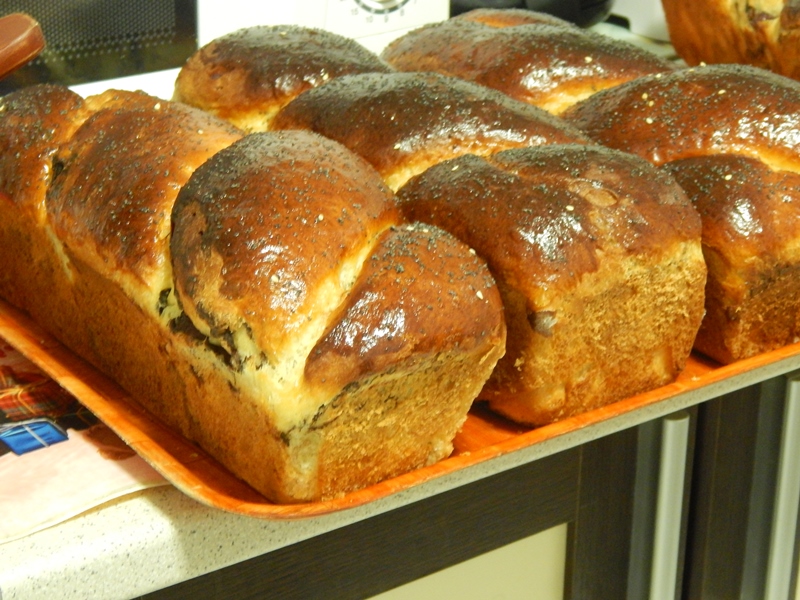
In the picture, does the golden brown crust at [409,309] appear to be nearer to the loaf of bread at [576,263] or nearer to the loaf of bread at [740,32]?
the loaf of bread at [576,263]

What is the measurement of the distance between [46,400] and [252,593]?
279 mm

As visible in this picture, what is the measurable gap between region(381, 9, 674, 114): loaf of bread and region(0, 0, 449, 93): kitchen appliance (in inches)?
10.0

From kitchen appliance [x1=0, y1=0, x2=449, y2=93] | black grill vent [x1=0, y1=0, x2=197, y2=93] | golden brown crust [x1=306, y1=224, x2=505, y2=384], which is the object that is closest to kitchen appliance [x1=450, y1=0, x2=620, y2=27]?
kitchen appliance [x1=0, y1=0, x2=449, y2=93]

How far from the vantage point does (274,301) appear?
841mm

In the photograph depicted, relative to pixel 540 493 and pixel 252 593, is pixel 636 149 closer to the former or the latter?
pixel 540 493

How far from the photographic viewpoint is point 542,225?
970 mm

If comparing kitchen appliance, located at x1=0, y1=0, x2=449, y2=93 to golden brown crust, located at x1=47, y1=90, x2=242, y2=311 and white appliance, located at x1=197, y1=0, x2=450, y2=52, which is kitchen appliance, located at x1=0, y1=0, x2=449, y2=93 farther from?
golden brown crust, located at x1=47, y1=90, x2=242, y2=311

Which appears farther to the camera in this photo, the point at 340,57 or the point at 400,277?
the point at 340,57

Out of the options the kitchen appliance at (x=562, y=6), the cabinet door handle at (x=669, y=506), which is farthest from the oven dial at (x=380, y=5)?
the cabinet door handle at (x=669, y=506)

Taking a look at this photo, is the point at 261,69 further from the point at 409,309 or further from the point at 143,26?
the point at 409,309

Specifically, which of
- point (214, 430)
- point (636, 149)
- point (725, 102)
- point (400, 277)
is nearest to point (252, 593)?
point (214, 430)

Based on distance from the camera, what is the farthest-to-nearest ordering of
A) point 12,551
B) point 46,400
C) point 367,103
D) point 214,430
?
1. point 367,103
2. point 46,400
3. point 214,430
4. point 12,551

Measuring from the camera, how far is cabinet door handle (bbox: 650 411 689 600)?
4.01 ft

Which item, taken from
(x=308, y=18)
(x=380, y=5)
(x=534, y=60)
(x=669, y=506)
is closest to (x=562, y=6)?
(x=380, y=5)
